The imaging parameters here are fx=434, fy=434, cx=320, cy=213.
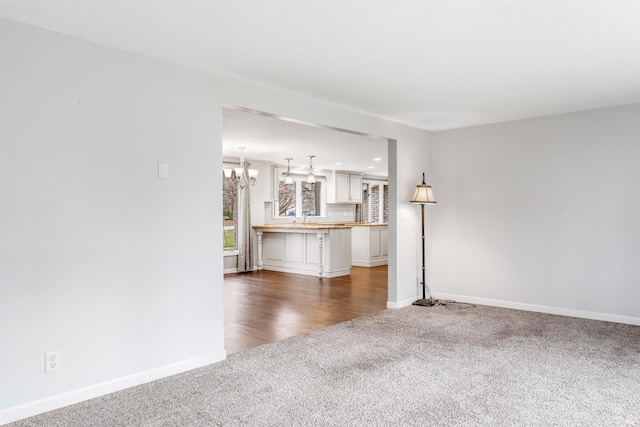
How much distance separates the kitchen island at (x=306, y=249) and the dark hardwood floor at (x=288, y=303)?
0.86 ft

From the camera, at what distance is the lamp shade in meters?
5.42

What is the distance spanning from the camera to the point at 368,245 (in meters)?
9.40

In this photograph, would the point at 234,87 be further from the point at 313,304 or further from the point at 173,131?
the point at 313,304

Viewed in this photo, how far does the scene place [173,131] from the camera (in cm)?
329

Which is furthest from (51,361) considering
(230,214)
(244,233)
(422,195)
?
(230,214)

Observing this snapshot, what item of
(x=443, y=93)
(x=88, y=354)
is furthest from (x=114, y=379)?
(x=443, y=93)

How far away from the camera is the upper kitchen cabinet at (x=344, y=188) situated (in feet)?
35.2

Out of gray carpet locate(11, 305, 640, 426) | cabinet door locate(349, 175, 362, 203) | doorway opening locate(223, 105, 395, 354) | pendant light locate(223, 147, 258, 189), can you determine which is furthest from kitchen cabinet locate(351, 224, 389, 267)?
gray carpet locate(11, 305, 640, 426)

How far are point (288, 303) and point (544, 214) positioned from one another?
3.36m

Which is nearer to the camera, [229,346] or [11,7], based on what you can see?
[11,7]

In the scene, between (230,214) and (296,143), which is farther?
(230,214)

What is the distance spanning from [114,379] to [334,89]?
2.95 meters

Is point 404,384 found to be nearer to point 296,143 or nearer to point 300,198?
point 296,143

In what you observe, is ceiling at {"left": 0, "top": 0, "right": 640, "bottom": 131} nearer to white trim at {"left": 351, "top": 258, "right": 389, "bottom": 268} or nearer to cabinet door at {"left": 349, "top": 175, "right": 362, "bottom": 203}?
white trim at {"left": 351, "top": 258, "right": 389, "bottom": 268}
